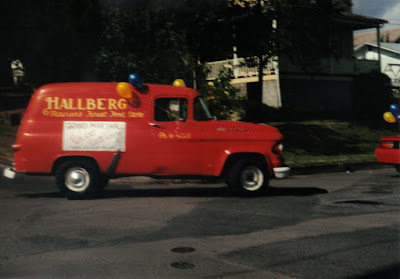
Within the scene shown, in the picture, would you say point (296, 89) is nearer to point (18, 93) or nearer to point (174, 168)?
point (18, 93)

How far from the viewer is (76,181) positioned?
404 inches

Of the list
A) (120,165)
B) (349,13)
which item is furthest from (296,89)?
(120,165)

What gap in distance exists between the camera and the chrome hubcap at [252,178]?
34.6 ft

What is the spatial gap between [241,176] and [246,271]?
5.43 m

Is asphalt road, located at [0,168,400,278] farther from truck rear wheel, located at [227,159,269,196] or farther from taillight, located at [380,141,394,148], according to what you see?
taillight, located at [380,141,394,148]

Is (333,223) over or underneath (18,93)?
underneath

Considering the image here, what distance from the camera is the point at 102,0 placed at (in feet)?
63.5

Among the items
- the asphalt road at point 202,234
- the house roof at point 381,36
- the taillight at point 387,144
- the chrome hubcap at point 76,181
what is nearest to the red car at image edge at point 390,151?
the taillight at point 387,144

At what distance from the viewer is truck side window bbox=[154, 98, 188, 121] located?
10.5 m

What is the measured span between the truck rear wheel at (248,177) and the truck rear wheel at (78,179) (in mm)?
2508

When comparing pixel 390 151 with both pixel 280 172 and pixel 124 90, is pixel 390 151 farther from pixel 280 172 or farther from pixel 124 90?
pixel 124 90

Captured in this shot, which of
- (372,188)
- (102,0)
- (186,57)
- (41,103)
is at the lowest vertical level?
(372,188)

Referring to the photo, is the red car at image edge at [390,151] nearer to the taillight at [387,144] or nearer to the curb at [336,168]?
the taillight at [387,144]

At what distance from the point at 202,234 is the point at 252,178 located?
156 inches
